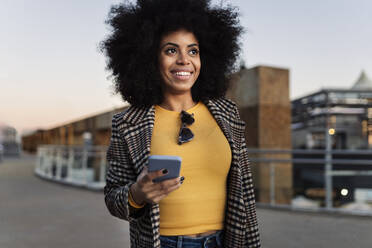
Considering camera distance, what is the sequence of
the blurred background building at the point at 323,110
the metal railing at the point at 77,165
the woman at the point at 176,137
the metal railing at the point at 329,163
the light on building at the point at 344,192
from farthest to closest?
1. the blurred background building at the point at 323,110
2. the metal railing at the point at 77,165
3. the metal railing at the point at 329,163
4. the light on building at the point at 344,192
5. the woman at the point at 176,137

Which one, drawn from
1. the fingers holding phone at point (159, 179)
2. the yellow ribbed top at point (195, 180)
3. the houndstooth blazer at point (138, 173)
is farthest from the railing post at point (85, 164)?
the fingers holding phone at point (159, 179)

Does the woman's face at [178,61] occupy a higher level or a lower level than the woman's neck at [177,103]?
higher

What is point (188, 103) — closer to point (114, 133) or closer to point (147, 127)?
point (147, 127)

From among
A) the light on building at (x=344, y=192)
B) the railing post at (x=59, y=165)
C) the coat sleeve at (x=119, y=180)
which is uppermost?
the coat sleeve at (x=119, y=180)

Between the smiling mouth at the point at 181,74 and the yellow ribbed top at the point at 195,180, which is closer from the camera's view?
the yellow ribbed top at the point at 195,180

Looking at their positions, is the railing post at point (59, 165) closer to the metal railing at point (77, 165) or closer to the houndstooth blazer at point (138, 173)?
the metal railing at point (77, 165)

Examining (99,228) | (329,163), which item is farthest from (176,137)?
(329,163)

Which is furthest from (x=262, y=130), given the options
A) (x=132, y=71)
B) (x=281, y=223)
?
(x=132, y=71)

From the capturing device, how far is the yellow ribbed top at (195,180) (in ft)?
4.28

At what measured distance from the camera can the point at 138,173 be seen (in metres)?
1.29

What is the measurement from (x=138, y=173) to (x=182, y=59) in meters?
0.56

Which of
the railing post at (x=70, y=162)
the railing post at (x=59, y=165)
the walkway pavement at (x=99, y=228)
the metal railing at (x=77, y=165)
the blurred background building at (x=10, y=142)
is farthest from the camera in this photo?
the blurred background building at (x=10, y=142)

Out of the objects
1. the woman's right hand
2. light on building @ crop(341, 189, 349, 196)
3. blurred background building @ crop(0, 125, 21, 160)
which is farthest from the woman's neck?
blurred background building @ crop(0, 125, 21, 160)

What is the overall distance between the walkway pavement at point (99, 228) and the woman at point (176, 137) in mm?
2669
